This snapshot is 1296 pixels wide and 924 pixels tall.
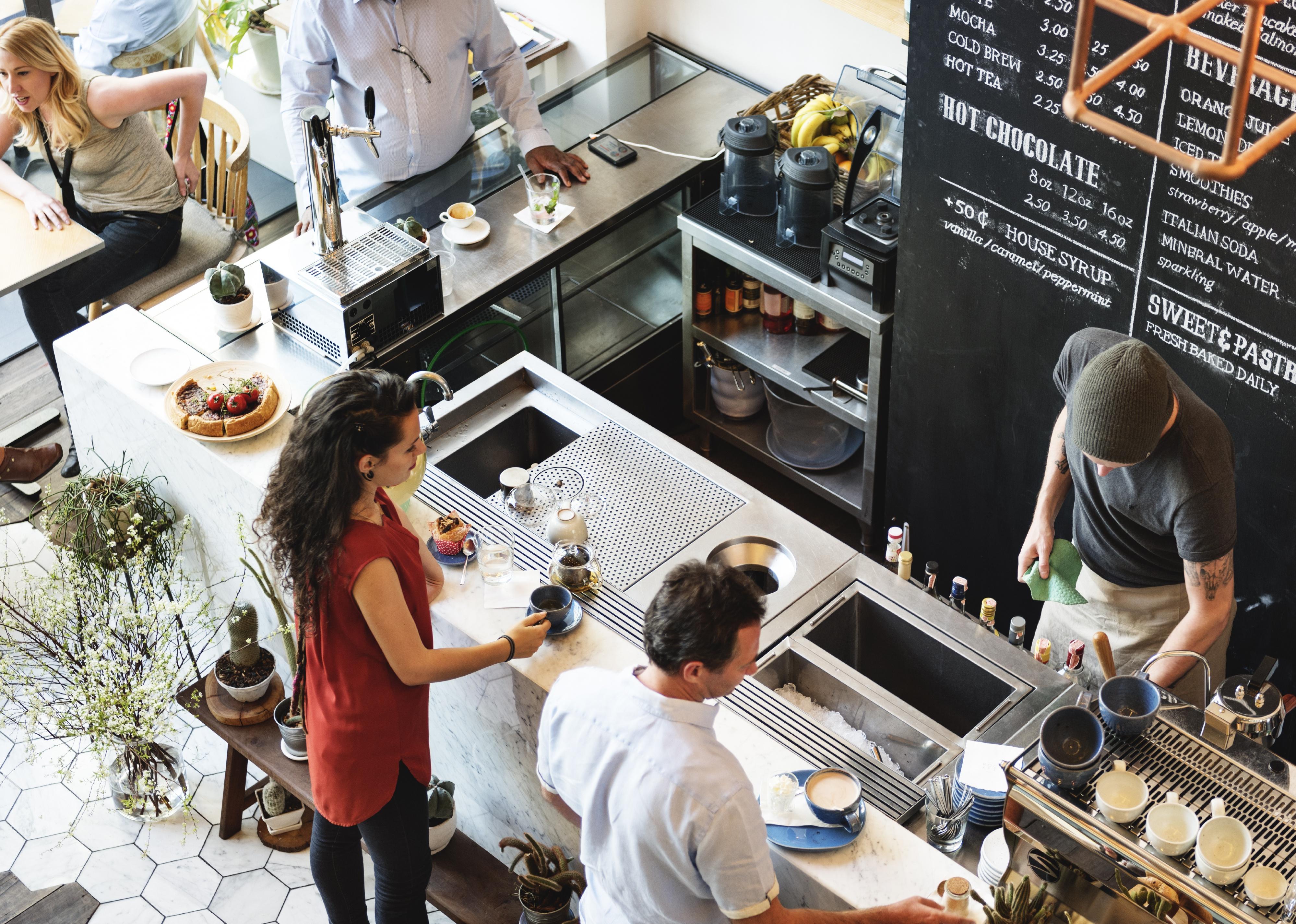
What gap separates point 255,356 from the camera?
3.75 meters

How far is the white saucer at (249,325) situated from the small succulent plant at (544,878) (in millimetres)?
1725

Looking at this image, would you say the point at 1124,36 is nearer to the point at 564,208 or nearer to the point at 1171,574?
the point at 1171,574

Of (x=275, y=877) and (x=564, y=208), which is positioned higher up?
(x=564, y=208)

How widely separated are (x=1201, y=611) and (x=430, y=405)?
1914 mm

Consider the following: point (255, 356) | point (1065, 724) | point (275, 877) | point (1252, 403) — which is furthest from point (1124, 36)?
point (275, 877)

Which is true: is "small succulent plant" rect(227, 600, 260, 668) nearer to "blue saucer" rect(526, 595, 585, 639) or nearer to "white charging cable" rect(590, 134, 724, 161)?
"blue saucer" rect(526, 595, 585, 639)

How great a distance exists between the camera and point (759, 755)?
2596mm

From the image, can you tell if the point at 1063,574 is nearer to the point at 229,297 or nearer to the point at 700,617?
the point at 700,617

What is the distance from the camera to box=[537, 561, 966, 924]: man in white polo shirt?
2047 millimetres

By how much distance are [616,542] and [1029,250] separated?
1281 mm

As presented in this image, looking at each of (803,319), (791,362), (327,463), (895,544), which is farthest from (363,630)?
(803,319)

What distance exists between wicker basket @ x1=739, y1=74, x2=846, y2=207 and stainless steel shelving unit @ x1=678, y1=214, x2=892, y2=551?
0.46m

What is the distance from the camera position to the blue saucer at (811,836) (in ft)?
7.83

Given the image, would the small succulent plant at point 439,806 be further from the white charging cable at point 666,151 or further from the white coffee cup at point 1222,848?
the white charging cable at point 666,151
